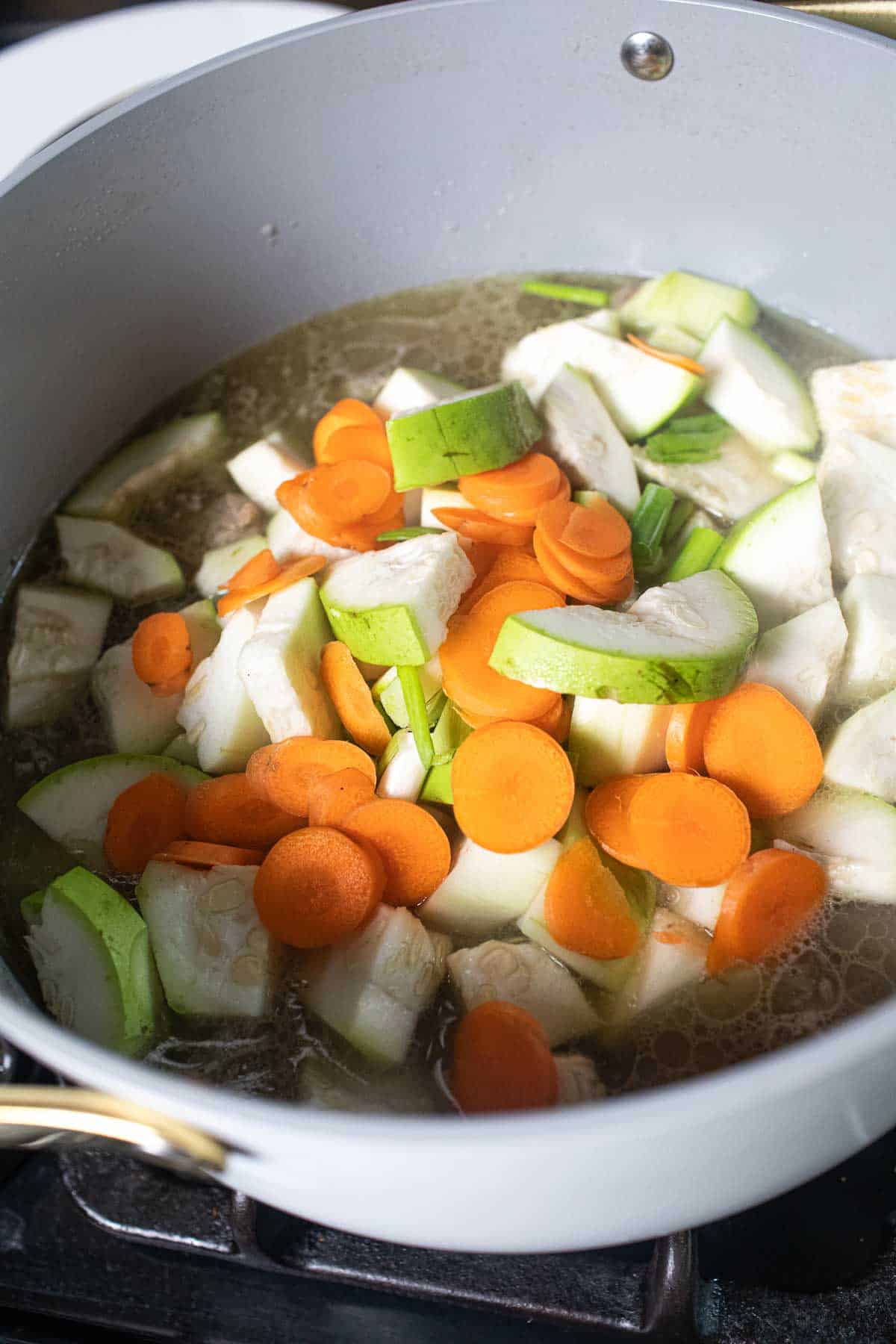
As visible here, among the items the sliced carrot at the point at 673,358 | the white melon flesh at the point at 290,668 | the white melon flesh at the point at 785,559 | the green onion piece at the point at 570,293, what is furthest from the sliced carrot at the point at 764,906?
the green onion piece at the point at 570,293

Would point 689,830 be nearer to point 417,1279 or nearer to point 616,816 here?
point 616,816

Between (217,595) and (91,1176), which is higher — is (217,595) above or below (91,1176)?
above

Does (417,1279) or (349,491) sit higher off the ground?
(349,491)

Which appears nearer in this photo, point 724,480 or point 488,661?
point 488,661

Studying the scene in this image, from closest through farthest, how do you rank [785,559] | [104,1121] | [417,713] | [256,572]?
[104,1121]
[417,713]
[785,559]
[256,572]

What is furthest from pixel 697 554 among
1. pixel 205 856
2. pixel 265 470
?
pixel 205 856

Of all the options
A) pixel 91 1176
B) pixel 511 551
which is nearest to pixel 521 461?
Answer: pixel 511 551

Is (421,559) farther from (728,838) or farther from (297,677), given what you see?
(728,838)
